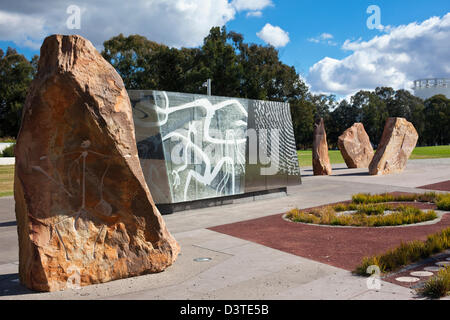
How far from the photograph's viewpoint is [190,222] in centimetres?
1024

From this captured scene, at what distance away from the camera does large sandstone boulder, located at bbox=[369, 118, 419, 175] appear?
66.7 ft

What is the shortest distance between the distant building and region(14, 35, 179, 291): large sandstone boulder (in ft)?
302

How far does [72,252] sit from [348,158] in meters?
21.5

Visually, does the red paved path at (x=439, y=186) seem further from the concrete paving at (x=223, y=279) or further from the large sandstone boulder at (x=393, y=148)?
the concrete paving at (x=223, y=279)

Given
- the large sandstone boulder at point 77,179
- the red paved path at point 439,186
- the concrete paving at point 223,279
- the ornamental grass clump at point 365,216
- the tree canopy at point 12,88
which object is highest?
the tree canopy at point 12,88

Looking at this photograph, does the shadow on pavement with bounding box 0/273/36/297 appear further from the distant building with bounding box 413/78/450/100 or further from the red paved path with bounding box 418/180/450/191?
the distant building with bounding box 413/78/450/100

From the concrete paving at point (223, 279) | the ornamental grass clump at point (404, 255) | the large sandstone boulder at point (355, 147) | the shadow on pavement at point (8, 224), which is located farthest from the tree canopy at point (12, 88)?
the ornamental grass clump at point (404, 255)

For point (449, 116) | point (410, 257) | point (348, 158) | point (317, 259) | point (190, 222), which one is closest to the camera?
point (410, 257)

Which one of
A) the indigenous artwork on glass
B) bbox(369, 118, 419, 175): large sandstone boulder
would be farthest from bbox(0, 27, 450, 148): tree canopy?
the indigenous artwork on glass

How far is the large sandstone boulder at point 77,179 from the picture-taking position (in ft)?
17.7

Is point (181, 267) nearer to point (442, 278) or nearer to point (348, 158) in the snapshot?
point (442, 278)

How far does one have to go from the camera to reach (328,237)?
809 cm

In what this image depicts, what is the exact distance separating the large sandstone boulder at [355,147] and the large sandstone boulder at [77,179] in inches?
771
